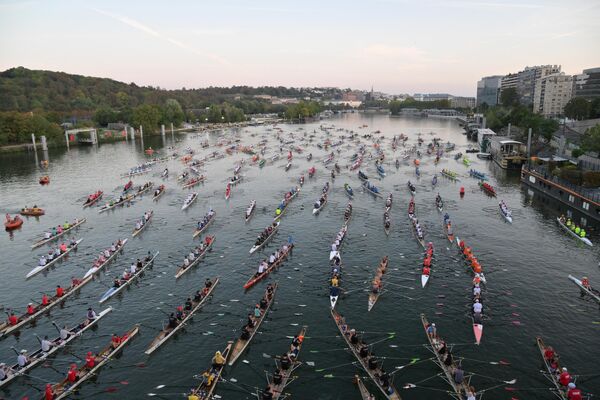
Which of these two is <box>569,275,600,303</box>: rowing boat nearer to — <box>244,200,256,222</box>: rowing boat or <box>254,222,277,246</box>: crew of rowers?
<box>254,222,277,246</box>: crew of rowers

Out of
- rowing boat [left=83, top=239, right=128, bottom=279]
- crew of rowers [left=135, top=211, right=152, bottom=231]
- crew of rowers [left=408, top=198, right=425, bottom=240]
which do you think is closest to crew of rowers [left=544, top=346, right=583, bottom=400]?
crew of rowers [left=408, top=198, right=425, bottom=240]

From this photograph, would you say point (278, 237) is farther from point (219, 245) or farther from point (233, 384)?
point (233, 384)

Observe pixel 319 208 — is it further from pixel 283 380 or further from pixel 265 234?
pixel 283 380

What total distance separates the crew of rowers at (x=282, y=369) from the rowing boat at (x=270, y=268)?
1074 cm

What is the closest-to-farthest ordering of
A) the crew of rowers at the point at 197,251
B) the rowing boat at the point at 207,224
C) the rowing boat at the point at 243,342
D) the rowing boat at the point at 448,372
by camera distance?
the rowing boat at the point at 448,372 < the rowing boat at the point at 243,342 < the crew of rowers at the point at 197,251 < the rowing boat at the point at 207,224

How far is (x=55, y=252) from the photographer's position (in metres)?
50.4

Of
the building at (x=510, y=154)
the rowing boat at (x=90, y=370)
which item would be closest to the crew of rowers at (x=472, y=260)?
the rowing boat at (x=90, y=370)

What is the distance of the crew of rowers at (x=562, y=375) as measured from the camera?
2667 centimetres

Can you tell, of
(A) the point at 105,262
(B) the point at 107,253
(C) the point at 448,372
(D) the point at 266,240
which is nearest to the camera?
(C) the point at 448,372

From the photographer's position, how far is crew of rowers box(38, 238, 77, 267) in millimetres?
48200

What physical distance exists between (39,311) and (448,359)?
3427 centimetres

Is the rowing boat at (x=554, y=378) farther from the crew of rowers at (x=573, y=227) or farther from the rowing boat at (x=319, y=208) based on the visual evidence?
the rowing boat at (x=319, y=208)

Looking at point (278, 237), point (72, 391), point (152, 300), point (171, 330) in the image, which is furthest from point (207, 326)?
point (278, 237)

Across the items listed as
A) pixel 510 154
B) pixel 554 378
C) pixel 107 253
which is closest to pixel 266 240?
pixel 107 253
